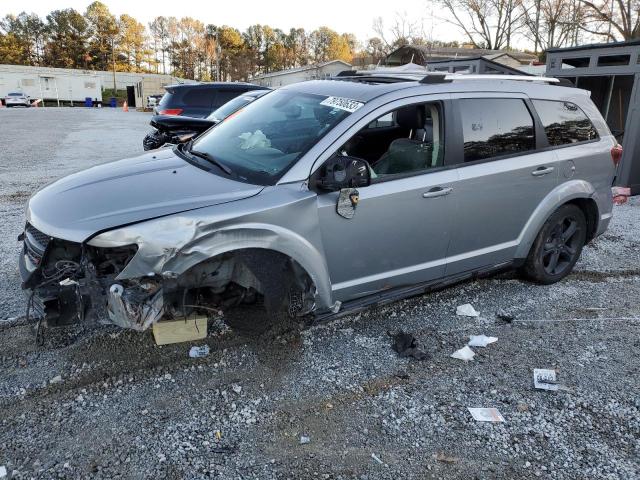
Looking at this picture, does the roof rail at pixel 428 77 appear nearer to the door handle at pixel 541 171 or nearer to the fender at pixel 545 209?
the door handle at pixel 541 171

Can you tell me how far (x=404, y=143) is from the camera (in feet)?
13.3

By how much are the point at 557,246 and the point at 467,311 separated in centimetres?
128

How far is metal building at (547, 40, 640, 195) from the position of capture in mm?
8539

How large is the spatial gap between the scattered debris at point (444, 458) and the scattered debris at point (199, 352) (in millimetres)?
1639

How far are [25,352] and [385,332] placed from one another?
8.15ft

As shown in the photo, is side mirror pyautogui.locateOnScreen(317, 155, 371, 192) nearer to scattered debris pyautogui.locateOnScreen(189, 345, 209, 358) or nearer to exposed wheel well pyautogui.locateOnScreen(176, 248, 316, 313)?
exposed wheel well pyautogui.locateOnScreen(176, 248, 316, 313)

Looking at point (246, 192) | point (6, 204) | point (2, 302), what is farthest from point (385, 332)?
point (6, 204)

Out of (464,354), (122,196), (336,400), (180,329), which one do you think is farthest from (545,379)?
(122,196)

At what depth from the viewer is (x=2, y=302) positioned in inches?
163

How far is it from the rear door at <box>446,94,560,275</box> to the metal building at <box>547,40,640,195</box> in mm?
5373

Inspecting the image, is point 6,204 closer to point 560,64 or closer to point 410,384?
point 410,384

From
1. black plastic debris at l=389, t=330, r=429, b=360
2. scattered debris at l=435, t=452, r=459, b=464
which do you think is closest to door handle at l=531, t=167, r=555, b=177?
black plastic debris at l=389, t=330, r=429, b=360

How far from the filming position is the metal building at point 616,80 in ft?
28.0

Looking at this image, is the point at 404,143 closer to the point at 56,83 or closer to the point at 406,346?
the point at 406,346
